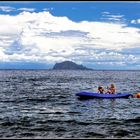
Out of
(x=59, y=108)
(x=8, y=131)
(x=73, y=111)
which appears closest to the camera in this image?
(x=8, y=131)

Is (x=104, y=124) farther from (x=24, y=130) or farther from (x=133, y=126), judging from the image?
(x=24, y=130)

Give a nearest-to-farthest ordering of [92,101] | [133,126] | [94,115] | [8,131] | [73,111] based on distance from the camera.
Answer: [8,131] → [133,126] → [94,115] → [73,111] → [92,101]

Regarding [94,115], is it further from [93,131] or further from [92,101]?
[92,101]

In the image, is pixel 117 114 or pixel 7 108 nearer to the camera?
pixel 117 114

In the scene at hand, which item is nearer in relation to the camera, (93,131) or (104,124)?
(93,131)

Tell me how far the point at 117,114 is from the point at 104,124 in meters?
7.58

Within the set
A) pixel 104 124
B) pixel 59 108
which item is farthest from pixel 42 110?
pixel 104 124

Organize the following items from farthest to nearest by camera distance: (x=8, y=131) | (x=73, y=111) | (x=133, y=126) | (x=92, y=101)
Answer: (x=92, y=101) → (x=73, y=111) → (x=133, y=126) → (x=8, y=131)

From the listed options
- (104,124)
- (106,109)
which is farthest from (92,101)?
(104,124)

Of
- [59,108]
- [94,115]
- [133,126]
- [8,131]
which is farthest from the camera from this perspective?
[59,108]

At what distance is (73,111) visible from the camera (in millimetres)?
43594

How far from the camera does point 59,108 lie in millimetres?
46688

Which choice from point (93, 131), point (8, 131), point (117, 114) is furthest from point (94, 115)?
point (8, 131)

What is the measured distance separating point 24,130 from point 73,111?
1302 centimetres
